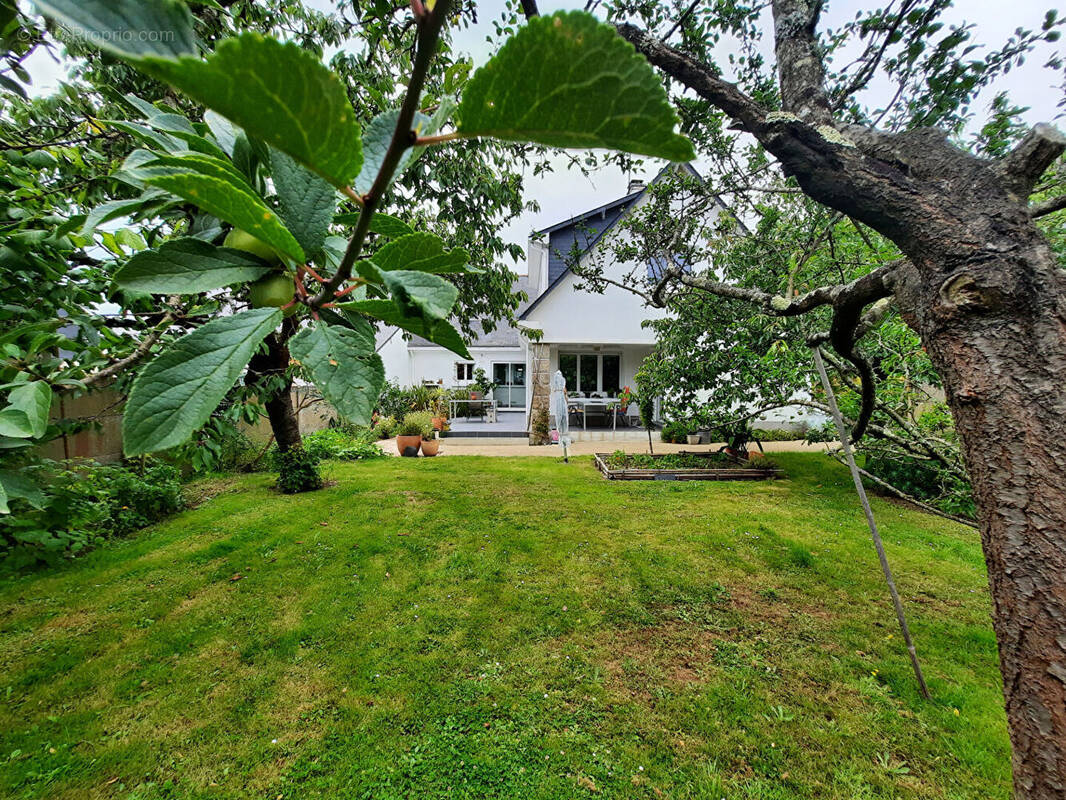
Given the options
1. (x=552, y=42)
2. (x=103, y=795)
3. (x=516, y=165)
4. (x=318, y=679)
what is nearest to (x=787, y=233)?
(x=516, y=165)

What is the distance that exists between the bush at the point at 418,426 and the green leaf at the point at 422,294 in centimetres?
1113

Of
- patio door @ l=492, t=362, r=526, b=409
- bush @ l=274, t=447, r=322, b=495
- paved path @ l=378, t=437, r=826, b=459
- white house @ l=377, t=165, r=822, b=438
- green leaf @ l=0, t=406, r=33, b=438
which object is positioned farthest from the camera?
patio door @ l=492, t=362, r=526, b=409

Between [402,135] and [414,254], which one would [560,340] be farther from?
[402,135]

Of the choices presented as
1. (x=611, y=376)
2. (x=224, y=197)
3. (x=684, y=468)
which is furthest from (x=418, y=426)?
(x=224, y=197)

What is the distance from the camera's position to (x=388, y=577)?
13.3ft

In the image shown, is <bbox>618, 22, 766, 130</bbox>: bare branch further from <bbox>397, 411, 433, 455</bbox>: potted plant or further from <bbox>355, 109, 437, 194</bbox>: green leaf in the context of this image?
<bbox>397, 411, 433, 455</bbox>: potted plant

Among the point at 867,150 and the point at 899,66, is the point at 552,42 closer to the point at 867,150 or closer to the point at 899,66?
the point at 867,150

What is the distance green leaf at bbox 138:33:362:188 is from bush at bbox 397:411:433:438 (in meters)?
11.2

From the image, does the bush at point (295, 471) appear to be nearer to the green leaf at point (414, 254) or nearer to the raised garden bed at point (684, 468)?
the raised garden bed at point (684, 468)

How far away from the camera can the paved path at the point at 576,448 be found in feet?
35.7

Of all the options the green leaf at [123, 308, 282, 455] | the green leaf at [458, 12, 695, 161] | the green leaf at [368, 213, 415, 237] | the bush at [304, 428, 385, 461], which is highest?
the green leaf at [368, 213, 415, 237]

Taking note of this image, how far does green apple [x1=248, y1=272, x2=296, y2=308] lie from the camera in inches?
18.9

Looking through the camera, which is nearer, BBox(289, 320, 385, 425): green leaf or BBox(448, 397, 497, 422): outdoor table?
BBox(289, 320, 385, 425): green leaf

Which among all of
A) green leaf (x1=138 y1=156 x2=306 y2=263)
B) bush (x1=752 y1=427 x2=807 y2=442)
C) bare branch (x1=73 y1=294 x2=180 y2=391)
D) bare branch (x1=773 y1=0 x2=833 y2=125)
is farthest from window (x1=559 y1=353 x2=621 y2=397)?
green leaf (x1=138 y1=156 x2=306 y2=263)
